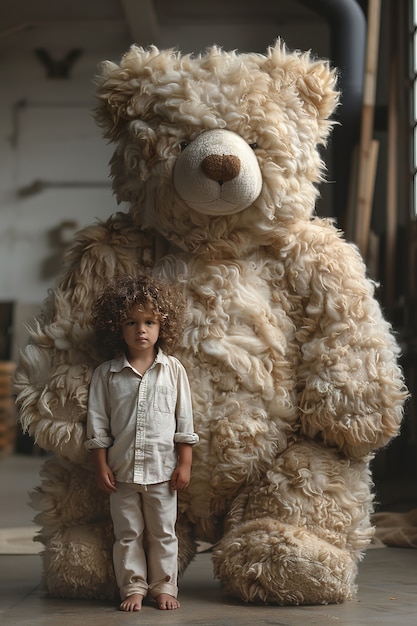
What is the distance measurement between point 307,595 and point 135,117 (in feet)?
3.71

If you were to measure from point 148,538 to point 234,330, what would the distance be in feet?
1.62

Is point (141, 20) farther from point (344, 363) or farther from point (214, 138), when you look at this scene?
point (344, 363)

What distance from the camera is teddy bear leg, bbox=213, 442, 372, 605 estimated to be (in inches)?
73.6

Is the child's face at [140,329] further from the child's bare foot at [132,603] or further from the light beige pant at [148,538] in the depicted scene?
the child's bare foot at [132,603]

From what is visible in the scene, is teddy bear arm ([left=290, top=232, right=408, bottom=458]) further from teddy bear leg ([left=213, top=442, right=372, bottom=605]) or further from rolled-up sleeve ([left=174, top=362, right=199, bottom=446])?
rolled-up sleeve ([left=174, top=362, right=199, bottom=446])

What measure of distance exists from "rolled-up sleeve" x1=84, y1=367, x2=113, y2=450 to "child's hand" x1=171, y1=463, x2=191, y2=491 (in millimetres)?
154

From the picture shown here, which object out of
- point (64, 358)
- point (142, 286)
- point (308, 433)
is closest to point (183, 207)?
point (142, 286)

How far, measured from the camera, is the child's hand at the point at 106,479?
6.25ft

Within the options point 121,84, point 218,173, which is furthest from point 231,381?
point 121,84

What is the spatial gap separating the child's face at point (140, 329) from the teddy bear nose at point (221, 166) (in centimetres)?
33

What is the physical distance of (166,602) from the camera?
187 cm

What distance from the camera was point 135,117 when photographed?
2.10 metres

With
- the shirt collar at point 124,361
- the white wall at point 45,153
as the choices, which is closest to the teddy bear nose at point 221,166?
the shirt collar at point 124,361

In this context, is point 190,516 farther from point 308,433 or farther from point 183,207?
point 183,207
